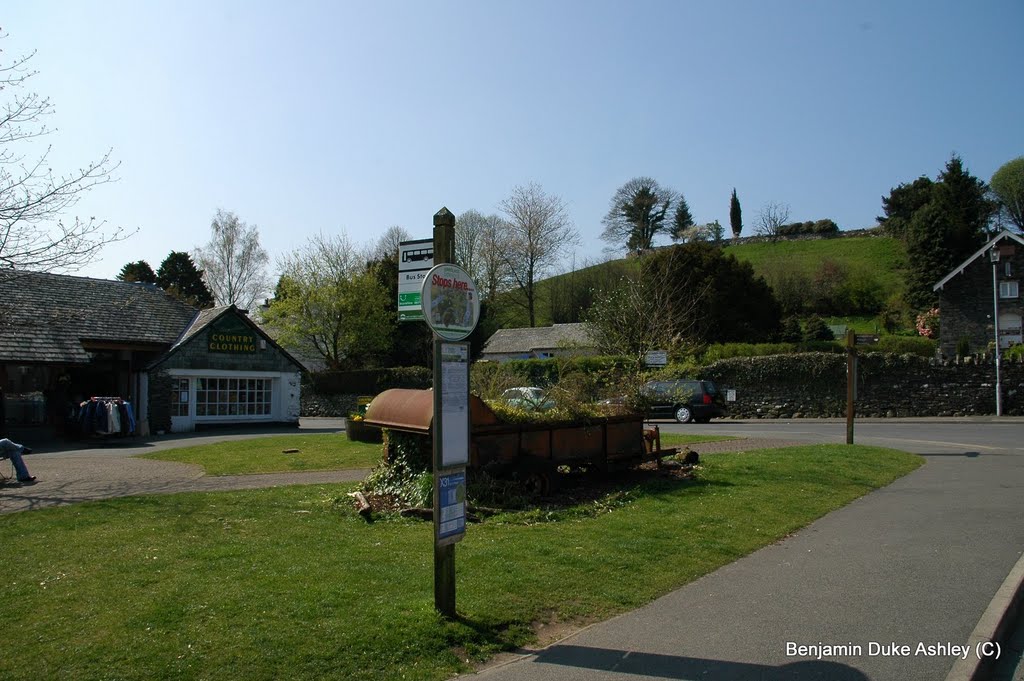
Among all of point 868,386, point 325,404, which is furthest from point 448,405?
point 325,404

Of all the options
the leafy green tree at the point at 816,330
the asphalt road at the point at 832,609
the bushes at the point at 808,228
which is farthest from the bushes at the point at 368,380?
the bushes at the point at 808,228

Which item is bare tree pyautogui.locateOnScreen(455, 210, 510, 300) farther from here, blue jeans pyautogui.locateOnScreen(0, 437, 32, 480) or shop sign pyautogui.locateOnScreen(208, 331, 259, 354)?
blue jeans pyautogui.locateOnScreen(0, 437, 32, 480)

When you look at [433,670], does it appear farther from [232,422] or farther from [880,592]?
[232,422]

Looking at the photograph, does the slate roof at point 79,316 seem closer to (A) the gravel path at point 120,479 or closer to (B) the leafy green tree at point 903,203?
(A) the gravel path at point 120,479

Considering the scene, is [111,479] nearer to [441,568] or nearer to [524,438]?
[524,438]

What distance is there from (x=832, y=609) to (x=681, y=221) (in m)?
77.9

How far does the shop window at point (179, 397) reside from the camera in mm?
29562

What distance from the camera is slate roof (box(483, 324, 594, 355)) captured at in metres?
54.0

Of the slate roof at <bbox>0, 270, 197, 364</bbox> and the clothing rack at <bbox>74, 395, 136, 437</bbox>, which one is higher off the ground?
the slate roof at <bbox>0, 270, 197, 364</bbox>

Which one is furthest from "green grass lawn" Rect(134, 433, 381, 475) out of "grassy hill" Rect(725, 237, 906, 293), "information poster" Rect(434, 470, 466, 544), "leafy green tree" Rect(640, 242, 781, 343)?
"grassy hill" Rect(725, 237, 906, 293)

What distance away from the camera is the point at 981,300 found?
42719mm

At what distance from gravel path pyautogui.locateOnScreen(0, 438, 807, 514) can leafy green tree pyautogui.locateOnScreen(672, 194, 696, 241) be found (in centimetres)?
6204

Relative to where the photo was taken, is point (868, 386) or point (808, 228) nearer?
point (868, 386)

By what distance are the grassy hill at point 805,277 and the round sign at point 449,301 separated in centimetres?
5054
